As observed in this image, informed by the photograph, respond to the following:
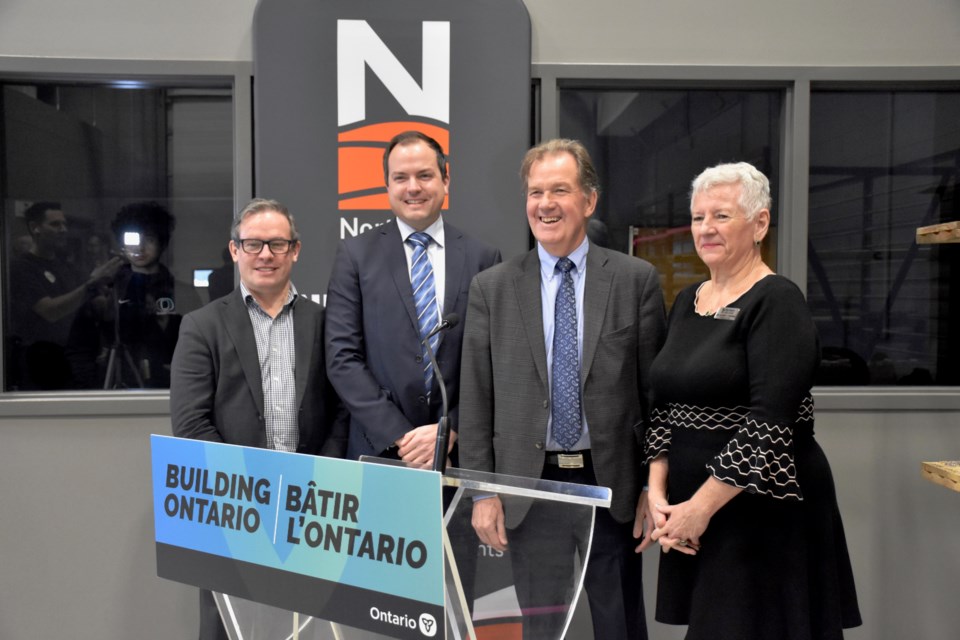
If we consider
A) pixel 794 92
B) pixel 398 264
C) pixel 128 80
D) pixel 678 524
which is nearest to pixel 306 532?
pixel 678 524

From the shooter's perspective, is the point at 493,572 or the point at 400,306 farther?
the point at 400,306

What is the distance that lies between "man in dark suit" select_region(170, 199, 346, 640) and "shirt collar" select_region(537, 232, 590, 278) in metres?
0.72

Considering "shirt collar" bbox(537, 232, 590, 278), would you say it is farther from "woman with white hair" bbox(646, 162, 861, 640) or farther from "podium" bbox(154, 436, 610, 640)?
"podium" bbox(154, 436, 610, 640)

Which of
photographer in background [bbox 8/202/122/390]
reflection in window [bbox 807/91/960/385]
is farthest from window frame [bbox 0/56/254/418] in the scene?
reflection in window [bbox 807/91/960/385]

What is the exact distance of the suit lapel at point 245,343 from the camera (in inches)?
82.7

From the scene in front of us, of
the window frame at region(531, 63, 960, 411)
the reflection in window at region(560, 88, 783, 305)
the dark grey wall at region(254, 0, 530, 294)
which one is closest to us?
the dark grey wall at region(254, 0, 530, 294)

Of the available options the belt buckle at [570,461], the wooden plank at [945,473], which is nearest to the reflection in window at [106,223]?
the belt buckle at [570,461]

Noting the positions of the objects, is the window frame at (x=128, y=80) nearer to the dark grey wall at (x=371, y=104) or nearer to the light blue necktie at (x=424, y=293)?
the dark grey wall at (x=371, y=104)

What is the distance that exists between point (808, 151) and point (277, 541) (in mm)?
2651

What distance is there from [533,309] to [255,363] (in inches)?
32.3

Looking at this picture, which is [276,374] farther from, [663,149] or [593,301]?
[663,149]

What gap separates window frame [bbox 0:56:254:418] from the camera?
279cm

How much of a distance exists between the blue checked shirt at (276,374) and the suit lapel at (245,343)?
0.02 m

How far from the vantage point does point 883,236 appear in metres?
3.12
